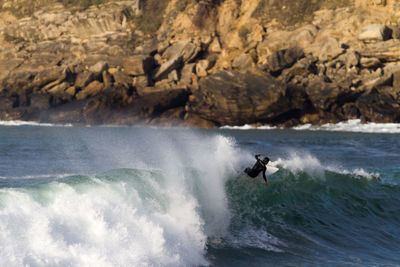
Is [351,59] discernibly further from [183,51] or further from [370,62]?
[183,51]

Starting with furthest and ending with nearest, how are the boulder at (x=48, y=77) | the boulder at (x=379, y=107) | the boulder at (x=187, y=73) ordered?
the boulder at (x=187, y=73) < the boulder at (x=48, y=77) < the boulder at (x=379, y=107)

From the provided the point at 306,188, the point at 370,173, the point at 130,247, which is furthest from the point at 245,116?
the point at 130,247

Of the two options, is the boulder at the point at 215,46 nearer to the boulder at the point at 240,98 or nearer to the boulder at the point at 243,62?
the boulder at the point at 243,62

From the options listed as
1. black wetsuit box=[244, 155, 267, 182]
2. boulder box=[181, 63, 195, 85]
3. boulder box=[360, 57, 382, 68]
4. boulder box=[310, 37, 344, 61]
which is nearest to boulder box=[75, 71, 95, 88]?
boulder box=[181, 63, 195, 85]

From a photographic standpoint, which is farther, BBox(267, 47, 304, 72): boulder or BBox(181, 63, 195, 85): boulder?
BBox(181, 63, 195, 85): boulder

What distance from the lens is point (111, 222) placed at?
8453 mm

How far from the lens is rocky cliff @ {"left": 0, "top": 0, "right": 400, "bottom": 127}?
48.1 m

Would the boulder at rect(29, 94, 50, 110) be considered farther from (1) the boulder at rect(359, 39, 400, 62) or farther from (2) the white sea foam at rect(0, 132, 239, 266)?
(2) the white sea foam at rect(0, 132, 239, 266)

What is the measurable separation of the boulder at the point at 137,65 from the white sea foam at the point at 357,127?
2110cm

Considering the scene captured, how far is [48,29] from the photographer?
74.7 m

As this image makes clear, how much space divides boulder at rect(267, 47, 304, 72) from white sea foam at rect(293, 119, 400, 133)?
7.73m

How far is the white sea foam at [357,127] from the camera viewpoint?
4238 centimetres

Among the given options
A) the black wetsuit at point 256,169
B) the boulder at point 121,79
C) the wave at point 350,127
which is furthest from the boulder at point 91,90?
the black wetsuit at point 256,169

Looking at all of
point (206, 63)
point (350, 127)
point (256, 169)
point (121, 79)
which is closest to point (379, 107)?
point (350, 127)
